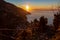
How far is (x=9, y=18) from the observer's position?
154 cm

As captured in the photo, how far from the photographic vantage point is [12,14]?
156cm

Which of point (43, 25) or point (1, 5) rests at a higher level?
point (1, 5)

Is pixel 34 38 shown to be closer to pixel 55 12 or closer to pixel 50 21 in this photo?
pixel 50 21

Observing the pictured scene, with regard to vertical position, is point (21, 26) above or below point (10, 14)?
below

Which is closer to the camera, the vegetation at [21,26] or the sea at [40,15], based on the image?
the vegetation at [21,26]

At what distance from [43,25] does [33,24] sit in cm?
11

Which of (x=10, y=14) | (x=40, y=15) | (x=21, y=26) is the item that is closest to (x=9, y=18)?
(x=10, y=14)

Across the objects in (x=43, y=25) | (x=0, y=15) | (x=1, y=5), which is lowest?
(x=43, y=25)

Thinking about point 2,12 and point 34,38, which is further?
point 2,12

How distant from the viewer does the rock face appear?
146cm

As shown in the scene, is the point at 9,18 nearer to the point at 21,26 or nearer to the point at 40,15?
the point at 21,26

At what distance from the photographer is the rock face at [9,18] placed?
1458mm

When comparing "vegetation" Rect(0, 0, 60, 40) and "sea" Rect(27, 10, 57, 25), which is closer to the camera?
"vegetation" Rect(0, 0, 60, 40)

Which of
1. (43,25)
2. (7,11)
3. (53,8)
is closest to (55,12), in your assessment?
(53,8)
